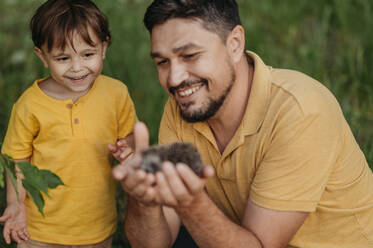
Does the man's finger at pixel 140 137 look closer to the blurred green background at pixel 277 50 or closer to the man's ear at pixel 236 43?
the man's ear at pixel 236 43

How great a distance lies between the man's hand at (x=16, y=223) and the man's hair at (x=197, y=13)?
111 centimetres

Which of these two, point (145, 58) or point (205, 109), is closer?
point (205, 109)

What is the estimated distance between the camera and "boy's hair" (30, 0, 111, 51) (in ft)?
7.29

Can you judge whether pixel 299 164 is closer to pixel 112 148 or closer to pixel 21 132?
pixel 112 148

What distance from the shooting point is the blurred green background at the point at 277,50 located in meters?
4.01

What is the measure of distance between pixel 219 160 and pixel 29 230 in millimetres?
1044

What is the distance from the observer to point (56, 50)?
2.25m

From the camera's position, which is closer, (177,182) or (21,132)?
(177,182)

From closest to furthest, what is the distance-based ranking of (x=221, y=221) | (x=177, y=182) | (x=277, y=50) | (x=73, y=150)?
(x=177, y=182)
(x=221, y=221)
(x=73, y=150)
(x=277, y=50)

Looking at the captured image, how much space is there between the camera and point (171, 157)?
174 cm

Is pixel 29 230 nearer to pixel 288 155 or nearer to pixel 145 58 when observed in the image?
pixel 288 155

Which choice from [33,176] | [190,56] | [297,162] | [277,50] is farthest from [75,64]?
[277,50]

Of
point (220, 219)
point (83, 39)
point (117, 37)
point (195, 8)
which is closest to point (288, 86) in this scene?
point (195, 8)

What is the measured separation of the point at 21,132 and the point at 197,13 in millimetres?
1022
